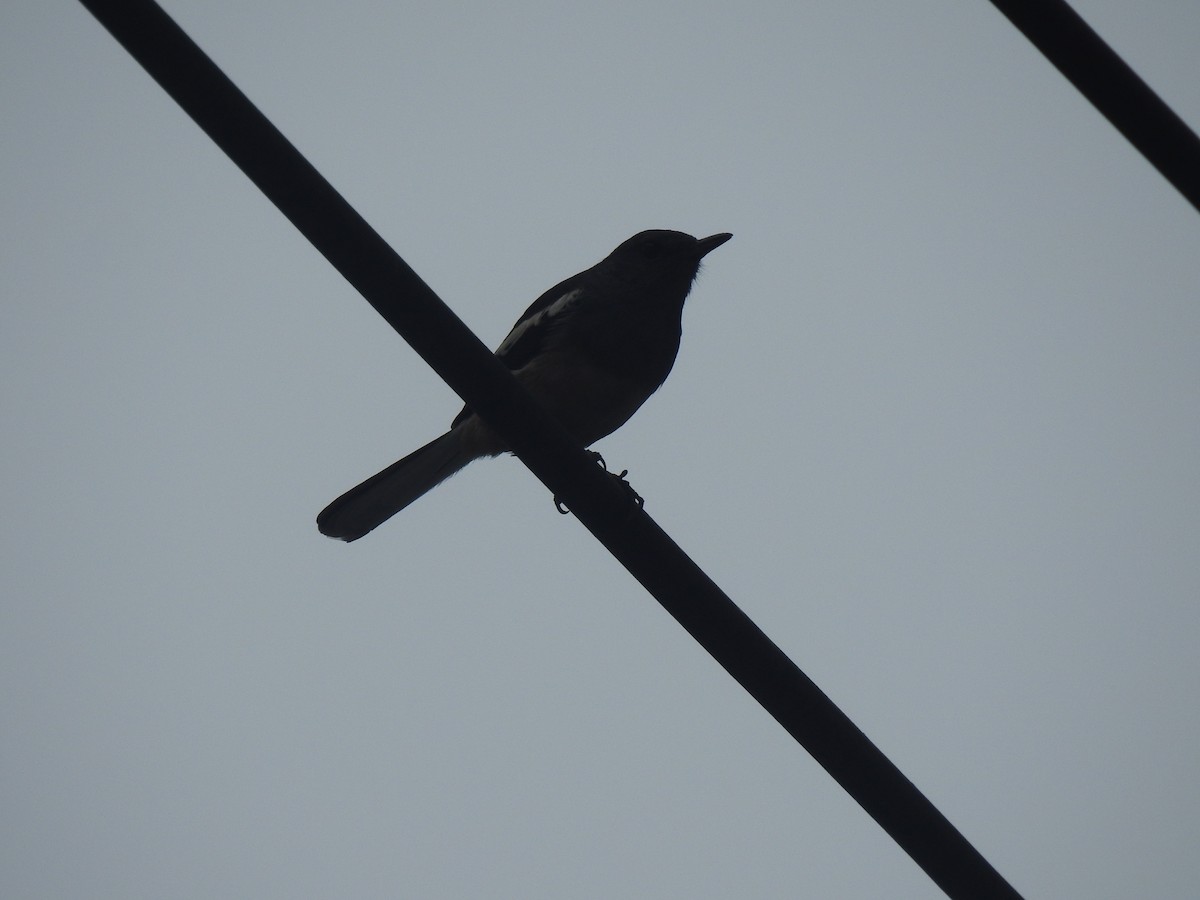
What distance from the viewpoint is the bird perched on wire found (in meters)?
3.55

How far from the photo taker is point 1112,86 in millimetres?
1282

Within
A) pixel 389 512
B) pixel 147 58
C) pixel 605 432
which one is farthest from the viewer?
pixel 605 432

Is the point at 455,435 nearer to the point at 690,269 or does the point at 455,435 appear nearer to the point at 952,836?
the point at 690,269

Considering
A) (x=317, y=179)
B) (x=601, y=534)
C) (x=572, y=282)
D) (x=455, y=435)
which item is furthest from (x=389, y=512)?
(x=317, y=179)

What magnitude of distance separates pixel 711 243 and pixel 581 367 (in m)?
1.05

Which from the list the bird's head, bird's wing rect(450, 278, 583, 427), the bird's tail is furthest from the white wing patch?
the bird's tail

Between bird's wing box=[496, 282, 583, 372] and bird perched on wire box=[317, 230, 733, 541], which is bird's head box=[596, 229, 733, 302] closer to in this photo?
bird perched on wire box=[317, 230, 733, 541]

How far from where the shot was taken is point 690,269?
4.25 m

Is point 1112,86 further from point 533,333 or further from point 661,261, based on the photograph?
point 661,261

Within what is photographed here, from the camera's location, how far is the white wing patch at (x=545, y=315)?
13.1 ft

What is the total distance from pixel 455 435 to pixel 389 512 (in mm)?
411

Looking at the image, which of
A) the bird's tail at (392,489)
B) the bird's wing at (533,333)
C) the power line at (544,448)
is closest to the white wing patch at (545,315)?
the bird's wing at (533,333)

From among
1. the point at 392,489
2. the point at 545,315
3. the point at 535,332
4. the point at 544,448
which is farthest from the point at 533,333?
the point at 544,448

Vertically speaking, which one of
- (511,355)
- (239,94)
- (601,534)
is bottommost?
(601,534)
